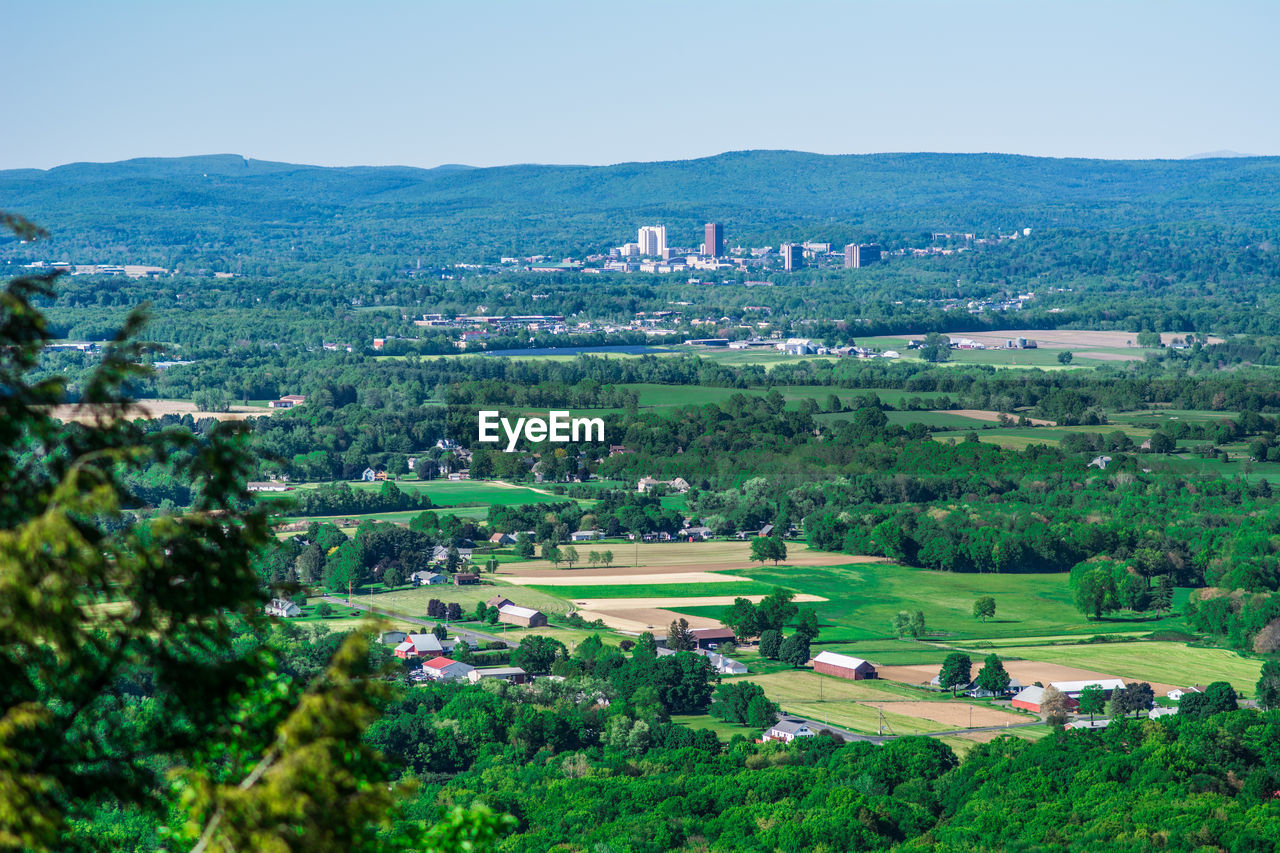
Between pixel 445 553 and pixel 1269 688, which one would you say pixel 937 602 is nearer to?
pixel 1269 688

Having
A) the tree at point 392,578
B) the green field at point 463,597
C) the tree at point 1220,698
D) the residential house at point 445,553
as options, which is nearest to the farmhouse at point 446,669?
the green field at point 463,597

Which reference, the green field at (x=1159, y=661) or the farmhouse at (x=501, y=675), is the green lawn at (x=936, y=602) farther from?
the farmhouse at (x=501, y=675)

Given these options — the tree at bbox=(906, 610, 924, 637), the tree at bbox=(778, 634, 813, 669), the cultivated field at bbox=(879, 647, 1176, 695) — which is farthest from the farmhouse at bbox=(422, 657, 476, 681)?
the tree at bbox=(906, 610, 924, 637)

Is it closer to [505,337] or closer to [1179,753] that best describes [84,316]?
[505,337]

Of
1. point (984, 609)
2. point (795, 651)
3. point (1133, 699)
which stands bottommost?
point (984, 609)

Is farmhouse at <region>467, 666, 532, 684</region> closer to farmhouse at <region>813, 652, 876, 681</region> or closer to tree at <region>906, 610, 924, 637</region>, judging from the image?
farmhouse at <region>813, 652, 876, 681</region>

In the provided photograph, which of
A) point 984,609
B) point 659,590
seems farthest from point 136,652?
point 659,590
